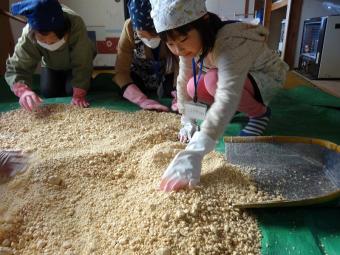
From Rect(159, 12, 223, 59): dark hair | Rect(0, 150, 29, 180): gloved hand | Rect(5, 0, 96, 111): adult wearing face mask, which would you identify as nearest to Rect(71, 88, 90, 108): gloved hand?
Rect(5, 0, 96, 111): adult wearing face mask

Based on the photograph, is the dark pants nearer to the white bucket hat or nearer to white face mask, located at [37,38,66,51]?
white face mask, located at [37,38,66,51]

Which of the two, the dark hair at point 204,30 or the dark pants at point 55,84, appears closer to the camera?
the dark hair at point 204,30

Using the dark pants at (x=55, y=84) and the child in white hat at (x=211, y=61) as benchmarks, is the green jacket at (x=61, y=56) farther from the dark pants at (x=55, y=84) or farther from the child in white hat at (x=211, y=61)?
the child in white hat at (x=211, y=61)

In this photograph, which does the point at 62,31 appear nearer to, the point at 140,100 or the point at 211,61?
the point at 140,100

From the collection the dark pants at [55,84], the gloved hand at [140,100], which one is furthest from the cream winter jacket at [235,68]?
the dark pants at [55,84]

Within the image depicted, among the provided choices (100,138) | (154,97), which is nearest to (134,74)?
(154,97)

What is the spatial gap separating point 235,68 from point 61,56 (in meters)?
1.11

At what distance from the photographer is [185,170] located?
0.77 meters

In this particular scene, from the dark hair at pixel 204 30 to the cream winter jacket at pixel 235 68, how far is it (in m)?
0.02

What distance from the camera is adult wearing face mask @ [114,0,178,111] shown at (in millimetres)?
1546

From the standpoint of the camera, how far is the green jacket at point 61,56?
1.54m

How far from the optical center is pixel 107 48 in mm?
2951

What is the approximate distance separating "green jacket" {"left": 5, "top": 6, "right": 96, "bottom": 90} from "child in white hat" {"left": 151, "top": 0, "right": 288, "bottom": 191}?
0.72 metres

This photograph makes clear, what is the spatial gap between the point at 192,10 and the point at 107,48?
2.29 m
